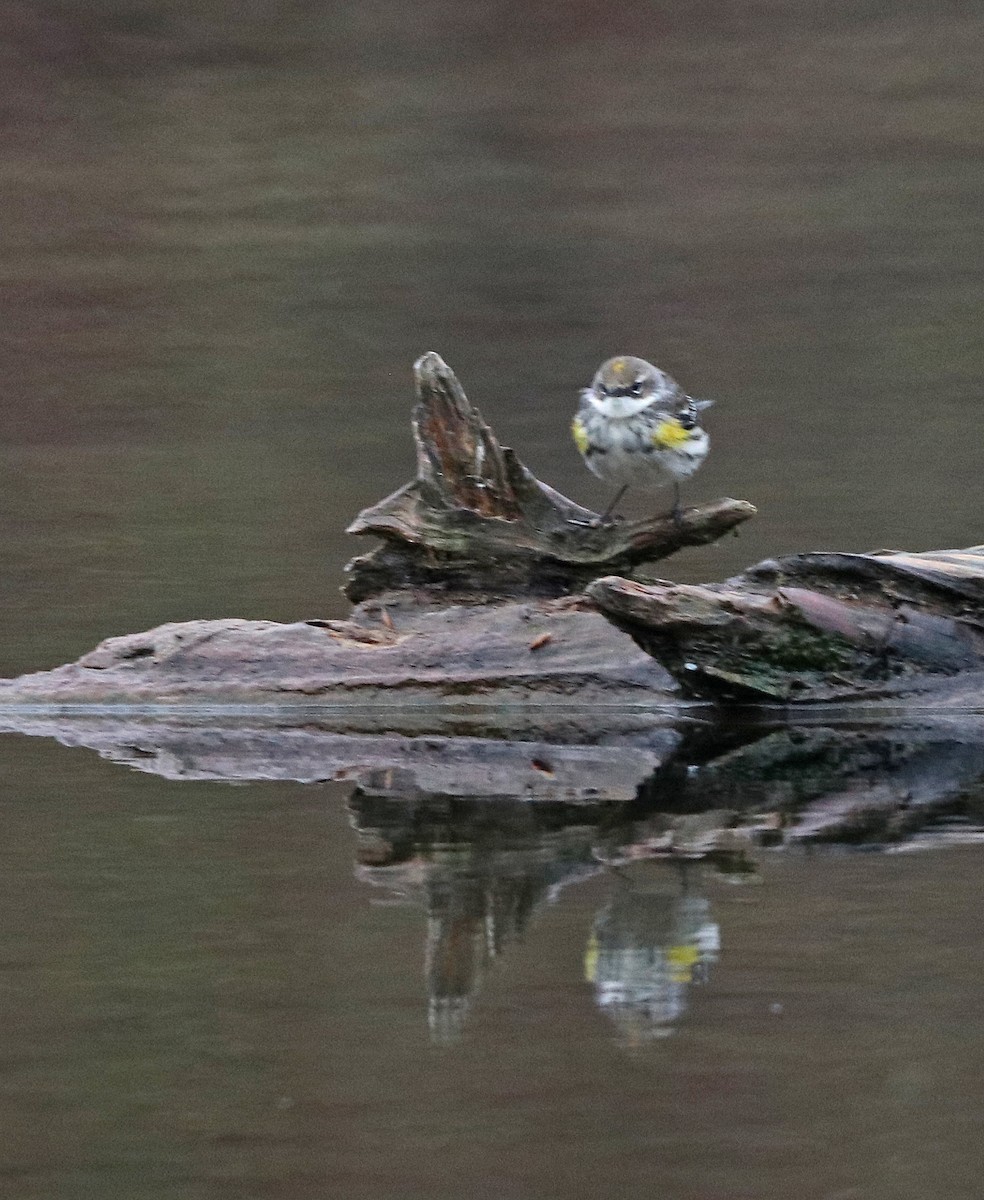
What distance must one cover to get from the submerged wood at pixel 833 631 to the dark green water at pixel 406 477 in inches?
45.6

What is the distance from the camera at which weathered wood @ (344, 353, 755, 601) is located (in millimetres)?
6770

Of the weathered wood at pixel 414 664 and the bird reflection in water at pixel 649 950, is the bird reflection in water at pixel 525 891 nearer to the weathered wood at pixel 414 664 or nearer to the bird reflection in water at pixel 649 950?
the bird reflection in water at pixel 649 950

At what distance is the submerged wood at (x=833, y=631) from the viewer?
6625 millimetres

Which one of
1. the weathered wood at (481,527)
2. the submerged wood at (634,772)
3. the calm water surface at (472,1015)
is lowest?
the calm water surface at (472,1015)

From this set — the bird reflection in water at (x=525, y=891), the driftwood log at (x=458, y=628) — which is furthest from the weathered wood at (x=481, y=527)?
the bird reflection in water at (x=525, y=891)

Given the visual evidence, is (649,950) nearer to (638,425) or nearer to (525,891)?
(525,891)

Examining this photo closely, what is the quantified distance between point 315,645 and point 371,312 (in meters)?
8.78

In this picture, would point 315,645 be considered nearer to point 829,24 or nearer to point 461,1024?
point 461,1024

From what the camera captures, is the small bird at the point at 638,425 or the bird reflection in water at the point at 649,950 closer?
the bird reflection in water at the point at 649,950

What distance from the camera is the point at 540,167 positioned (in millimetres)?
19078

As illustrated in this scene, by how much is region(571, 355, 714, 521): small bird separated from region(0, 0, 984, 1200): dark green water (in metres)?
1.45

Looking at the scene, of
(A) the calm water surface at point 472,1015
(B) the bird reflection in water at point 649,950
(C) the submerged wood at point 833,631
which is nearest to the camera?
(A) the calm water surface at point 472,1015

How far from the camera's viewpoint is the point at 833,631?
673cm

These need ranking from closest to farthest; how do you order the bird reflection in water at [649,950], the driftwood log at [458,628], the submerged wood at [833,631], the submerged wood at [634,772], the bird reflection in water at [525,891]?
the bird reflection in water at [649,950], the bird reflection in water at [525,891], the submerged wood at [634,772], the submerged wood at [833,631], the driftwood log at [458,628]
